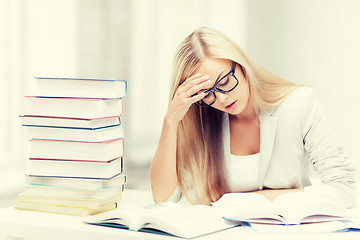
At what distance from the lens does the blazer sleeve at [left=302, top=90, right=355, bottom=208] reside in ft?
5.25

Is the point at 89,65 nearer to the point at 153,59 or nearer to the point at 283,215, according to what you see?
the point at 153,59

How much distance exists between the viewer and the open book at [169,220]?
1074 mm

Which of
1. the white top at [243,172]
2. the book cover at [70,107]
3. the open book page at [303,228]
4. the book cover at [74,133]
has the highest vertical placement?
the book cover at [70,107]

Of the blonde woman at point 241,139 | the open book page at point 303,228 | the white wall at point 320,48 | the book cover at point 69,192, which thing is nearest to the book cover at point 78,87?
the book cover at point 69,192

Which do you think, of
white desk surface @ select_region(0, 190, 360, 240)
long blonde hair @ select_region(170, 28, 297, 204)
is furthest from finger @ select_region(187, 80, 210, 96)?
white desk surface @ select_region(0, 190, 360, 240)

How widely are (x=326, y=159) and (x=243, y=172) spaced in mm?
306

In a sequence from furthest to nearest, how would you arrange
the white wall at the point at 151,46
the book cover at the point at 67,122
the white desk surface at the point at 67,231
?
the white wall at the point at 151,46, the book cover at the point at 67,122, the white desk surface at the point at 67,231

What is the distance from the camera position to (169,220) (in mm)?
1086

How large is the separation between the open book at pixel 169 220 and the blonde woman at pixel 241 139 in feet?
1.66

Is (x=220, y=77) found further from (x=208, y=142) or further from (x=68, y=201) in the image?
(x=68, y=201)

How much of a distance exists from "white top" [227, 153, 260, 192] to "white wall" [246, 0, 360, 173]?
80.8 inches

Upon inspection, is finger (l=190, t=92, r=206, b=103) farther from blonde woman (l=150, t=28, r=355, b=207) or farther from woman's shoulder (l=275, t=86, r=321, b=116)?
woman's shoulder (l=275, t=86, r=321, b=116)

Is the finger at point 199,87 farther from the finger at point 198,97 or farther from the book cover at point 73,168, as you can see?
the book cover at point 73,168

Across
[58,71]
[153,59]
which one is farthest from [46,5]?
[153,59]
